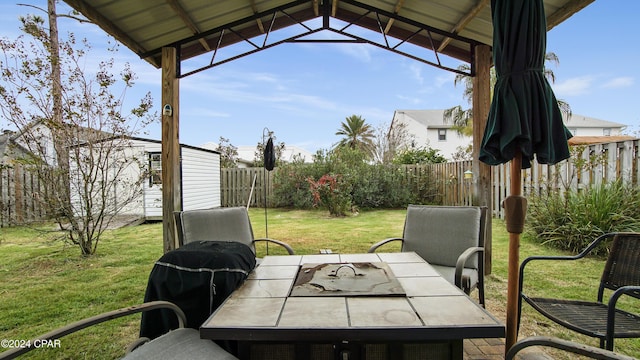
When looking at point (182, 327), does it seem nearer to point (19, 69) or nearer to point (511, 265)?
point (511, 265)

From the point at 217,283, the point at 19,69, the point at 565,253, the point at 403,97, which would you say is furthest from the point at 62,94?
the point at 403,97

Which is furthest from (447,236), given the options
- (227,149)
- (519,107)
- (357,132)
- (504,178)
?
(357,132)

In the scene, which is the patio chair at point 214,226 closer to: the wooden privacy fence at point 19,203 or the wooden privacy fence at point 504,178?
the wooden privacy fence at point 504,178

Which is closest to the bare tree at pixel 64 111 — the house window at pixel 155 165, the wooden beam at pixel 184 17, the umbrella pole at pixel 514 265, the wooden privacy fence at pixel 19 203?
the wooden privacy fence at pixel 19 203

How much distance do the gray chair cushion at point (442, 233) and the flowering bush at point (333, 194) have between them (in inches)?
227

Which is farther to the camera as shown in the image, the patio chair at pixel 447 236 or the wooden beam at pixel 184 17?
the wooden beam at pixel 184 17

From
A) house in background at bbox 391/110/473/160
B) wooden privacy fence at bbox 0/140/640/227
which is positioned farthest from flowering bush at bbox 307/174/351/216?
house in background at bbox 391/110/473/160

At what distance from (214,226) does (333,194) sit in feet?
20.0

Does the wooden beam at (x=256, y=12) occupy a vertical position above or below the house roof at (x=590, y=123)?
below

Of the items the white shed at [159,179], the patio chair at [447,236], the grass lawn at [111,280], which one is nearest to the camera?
the grass lawn at [111,280]

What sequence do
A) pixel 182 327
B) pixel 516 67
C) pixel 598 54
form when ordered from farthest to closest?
pixel 598 54 < pixel 182 327 < pixel 516 67

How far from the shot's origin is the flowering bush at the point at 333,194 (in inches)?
347

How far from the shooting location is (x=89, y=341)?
2422 millimetres

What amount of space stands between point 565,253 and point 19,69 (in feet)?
25.9
